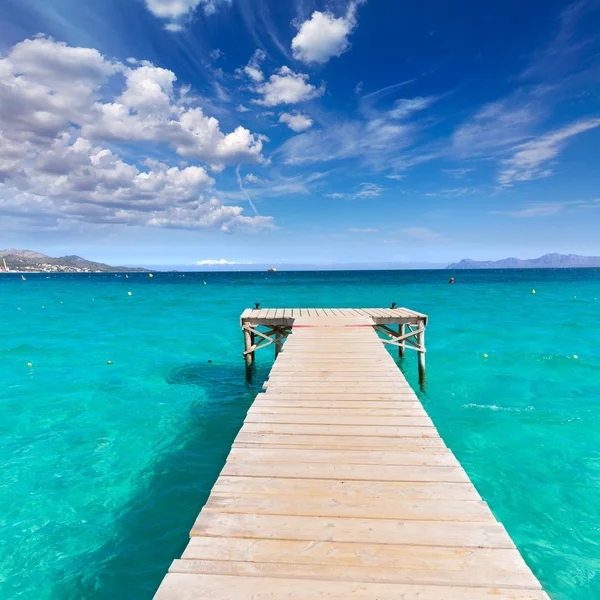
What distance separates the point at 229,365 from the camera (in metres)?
16.3

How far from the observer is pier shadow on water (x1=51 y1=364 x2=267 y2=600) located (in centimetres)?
529

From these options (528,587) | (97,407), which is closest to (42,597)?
(528,587)

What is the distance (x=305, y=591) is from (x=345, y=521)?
31.6 inches

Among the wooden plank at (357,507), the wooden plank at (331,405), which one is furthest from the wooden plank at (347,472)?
the wooden plank at (331,405)

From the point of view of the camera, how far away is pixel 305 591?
257 cm

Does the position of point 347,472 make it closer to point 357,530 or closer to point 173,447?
point 357,530

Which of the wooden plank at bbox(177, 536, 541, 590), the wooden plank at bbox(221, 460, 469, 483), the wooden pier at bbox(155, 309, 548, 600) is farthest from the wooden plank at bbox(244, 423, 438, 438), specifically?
the wooden plank at bbox(177, 536, 541, 590)

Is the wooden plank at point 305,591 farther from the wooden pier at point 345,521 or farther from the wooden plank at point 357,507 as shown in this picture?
the wooden plank at point 357,507

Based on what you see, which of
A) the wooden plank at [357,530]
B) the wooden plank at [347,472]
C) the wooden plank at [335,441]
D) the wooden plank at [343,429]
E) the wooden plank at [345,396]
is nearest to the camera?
the wooden plank at [357,530]

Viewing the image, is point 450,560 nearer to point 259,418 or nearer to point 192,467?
point 259,418

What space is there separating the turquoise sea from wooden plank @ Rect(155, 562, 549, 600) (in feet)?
11.9

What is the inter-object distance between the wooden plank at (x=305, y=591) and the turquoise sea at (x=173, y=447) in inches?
142

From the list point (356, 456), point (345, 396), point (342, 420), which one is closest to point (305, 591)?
point (356, 456)

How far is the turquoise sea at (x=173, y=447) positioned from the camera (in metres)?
5.71
